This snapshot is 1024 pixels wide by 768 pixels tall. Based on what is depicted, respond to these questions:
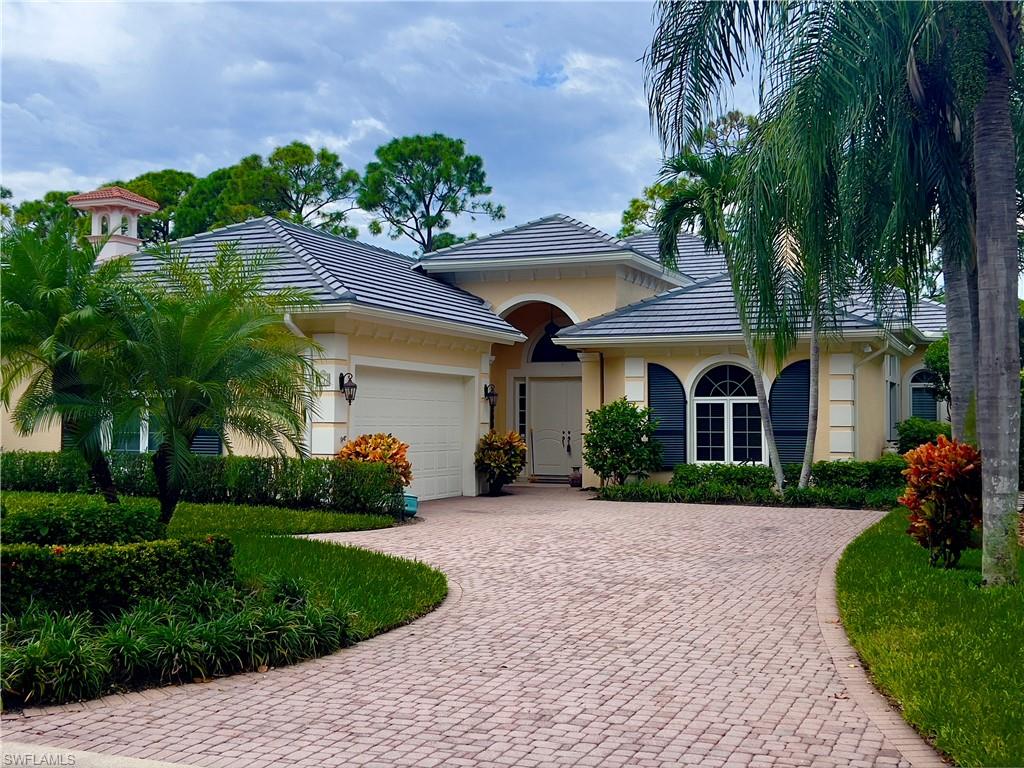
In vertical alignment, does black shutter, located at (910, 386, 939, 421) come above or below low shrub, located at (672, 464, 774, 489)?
above

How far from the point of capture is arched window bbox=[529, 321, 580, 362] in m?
24.0

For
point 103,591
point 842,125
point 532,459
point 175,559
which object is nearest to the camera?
point 103,591

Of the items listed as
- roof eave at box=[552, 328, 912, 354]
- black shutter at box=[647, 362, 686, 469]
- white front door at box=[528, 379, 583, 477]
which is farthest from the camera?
white front door at box=[528, 379, 583, 477]

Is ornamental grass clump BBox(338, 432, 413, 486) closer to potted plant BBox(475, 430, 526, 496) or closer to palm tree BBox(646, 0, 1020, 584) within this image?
potted plant BBox(475, 430, 526, 496)

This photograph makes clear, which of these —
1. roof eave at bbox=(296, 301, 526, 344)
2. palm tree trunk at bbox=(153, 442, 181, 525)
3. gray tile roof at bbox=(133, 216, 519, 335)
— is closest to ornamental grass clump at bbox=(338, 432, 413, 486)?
roof eave at bbox=(296, 301, 526, 344)

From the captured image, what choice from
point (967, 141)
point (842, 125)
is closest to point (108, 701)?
point (842, 125)

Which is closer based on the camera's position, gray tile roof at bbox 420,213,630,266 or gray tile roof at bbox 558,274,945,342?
gray tile roof at bbox 558,274,945,342

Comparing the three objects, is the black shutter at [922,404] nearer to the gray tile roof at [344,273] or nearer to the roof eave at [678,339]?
the roof eave at [678,339]

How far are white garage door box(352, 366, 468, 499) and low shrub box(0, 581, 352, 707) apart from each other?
9.46 metres

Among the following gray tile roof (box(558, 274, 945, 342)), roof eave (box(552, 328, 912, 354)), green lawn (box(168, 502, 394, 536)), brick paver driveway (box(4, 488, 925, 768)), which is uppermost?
gray tile roof (box(558, 274, 945, 342))

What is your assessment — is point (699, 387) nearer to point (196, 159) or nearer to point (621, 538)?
point (621, 538)

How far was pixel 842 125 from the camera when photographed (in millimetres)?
9617

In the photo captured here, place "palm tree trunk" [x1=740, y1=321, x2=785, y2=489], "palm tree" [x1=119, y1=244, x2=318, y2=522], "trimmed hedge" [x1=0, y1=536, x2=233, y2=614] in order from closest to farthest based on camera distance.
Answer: "trimmed hedge" [x1=0, y1=536, x2=233, y2=614], "palm tree" [x1=119, y1=244, x2=318, y2=522], "palm tree trunk" [x1=740, y1=321, x2=785, y2=489]

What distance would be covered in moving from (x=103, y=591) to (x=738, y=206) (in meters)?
7.50
